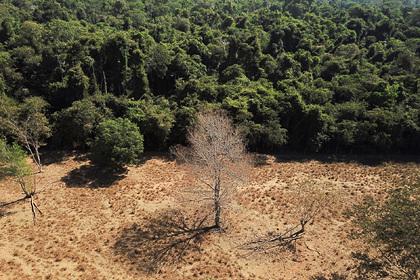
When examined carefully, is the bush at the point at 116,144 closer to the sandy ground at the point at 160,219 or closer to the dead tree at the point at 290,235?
the sandy ground at the point at 160,219

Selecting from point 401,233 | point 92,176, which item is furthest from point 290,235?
point 92,176

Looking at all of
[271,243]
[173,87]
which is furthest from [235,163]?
[173,87]

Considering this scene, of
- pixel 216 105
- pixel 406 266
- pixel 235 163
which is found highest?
pixel 216 105

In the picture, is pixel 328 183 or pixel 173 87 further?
pixel 173 87

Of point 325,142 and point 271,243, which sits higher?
point 325,142

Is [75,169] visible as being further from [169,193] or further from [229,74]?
[229,74]

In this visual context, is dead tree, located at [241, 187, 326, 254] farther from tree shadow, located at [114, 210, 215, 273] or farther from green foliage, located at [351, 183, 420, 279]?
green foliage, located at [351, 183, 420, 279]

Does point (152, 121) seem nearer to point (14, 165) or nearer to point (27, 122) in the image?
point (27, 122)
